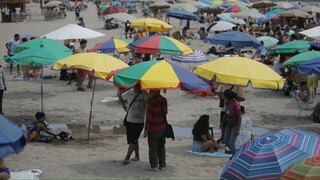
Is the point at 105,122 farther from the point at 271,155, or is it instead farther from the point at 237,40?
the point at 271,155

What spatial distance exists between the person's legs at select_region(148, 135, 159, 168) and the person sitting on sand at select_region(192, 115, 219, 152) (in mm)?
1502

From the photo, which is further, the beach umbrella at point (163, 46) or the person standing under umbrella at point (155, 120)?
the beach umbrella at point (163, 46)

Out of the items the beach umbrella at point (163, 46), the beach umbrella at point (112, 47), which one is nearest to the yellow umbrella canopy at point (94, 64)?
the beach umbrella at point (163, 46)

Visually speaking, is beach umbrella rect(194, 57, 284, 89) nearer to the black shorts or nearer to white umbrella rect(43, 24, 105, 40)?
the black shorts

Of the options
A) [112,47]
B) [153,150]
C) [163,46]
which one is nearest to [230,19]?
[112,47]

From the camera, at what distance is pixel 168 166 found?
30.6 feet

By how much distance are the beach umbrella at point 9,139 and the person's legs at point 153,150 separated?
3638mm

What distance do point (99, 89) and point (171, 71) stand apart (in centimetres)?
876

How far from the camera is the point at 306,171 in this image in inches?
159

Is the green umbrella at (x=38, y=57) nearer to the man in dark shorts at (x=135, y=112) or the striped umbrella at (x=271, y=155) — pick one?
the man in dark shorts at (x=135, y=112)

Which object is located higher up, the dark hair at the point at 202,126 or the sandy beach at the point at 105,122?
the dark hair at the point at 202,126

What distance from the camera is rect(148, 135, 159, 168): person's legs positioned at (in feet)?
28.6

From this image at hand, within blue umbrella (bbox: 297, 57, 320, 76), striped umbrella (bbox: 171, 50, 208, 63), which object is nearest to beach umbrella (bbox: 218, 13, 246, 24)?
striped umbrella (bbox: 171, 50, 208, 63)

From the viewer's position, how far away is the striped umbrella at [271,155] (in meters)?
4.95
